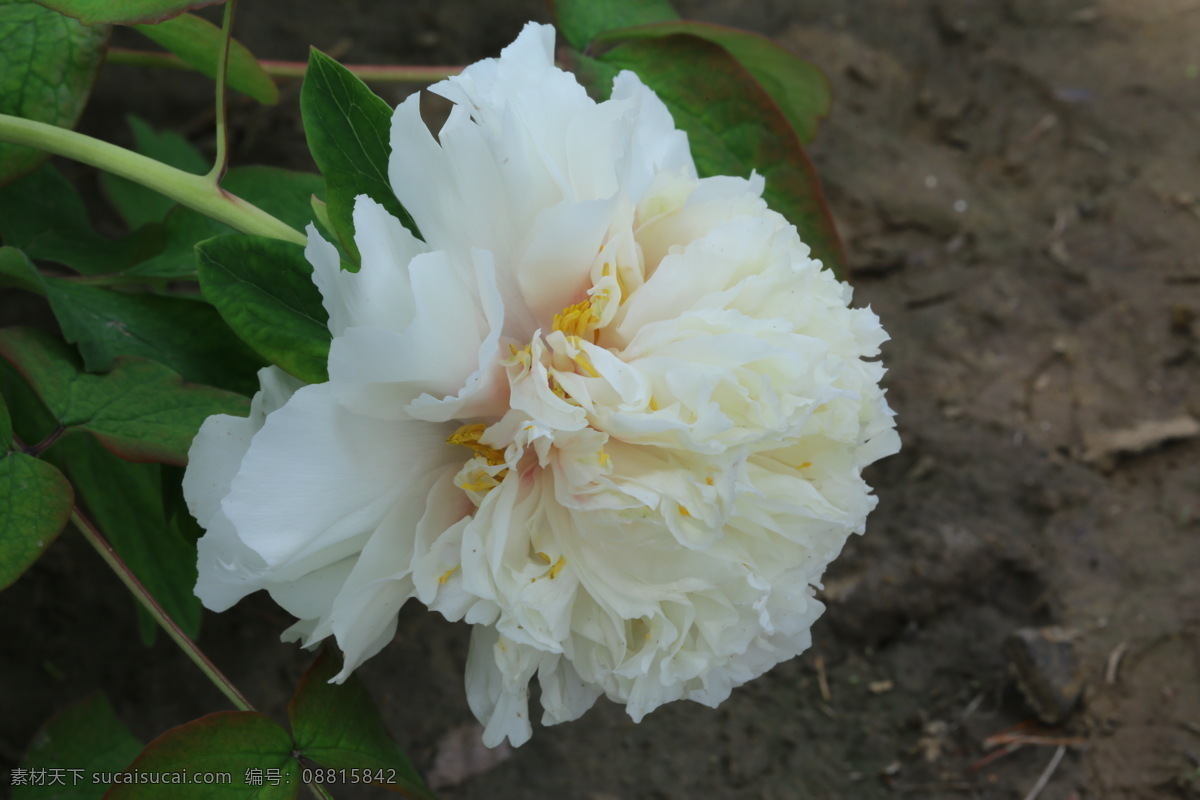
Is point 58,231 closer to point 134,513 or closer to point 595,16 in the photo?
point 134,513

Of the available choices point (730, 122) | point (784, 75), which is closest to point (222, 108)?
point (730, 122)

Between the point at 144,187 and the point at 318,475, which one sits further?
the point at 144,187

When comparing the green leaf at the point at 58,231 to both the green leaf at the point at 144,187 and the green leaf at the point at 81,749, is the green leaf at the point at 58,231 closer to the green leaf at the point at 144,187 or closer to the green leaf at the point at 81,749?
the green leaf at the point at 144,187

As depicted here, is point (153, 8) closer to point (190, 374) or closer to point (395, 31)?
point (190, 374)

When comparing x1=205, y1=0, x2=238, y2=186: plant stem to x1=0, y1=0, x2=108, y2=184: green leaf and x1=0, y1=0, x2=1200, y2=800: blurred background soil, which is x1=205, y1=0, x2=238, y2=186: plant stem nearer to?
x1=0, y1=0, x2=108, y2=184: green leaf

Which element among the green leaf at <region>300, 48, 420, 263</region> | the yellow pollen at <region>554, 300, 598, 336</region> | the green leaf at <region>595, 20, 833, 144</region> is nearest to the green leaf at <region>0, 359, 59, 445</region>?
the green leaf at <region>300, 48, 420, 263</region>
